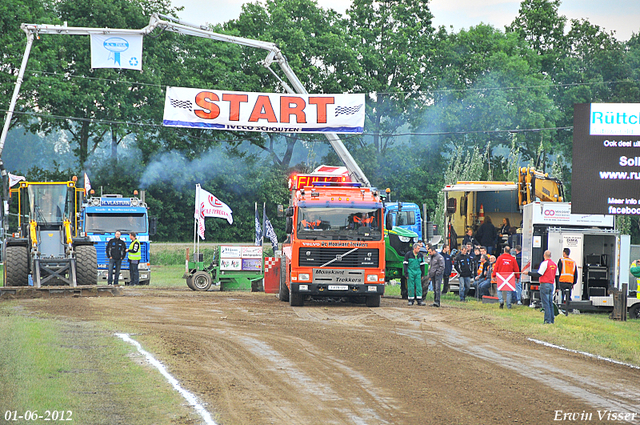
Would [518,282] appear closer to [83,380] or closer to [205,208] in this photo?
[205,208]

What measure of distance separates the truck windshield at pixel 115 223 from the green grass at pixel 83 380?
14.8 m

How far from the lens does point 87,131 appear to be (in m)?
53.3

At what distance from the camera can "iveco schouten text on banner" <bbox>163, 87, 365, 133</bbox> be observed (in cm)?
2656

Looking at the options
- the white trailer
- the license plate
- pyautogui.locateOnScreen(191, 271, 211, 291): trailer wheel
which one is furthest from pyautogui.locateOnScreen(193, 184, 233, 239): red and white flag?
the white trailer

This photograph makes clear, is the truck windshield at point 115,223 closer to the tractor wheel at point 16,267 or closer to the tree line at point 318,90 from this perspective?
the tractor wheel at point 16,267

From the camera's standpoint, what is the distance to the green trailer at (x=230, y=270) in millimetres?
27766

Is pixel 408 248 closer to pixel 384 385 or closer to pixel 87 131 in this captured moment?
pixel 384 385

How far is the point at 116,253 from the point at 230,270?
13.0 feet

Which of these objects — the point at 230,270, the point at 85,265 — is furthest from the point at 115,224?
the point at 85,265

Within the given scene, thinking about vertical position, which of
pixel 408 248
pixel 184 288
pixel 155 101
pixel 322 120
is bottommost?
pixel 184 288

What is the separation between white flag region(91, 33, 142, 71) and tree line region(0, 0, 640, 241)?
23.9 metres

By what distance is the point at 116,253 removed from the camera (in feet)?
89.9

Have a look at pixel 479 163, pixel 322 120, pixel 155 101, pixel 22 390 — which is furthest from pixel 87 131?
pixel 22 390

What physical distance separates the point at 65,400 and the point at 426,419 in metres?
4.18
